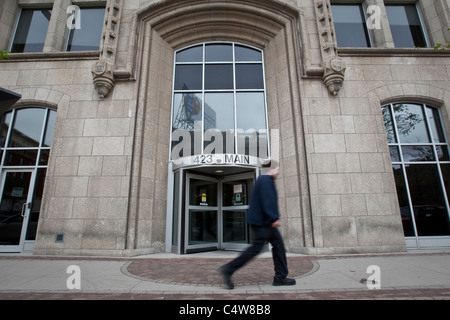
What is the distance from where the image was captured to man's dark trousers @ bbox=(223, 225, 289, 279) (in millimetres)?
3475

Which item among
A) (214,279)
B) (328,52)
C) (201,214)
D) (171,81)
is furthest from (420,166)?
(171,81)

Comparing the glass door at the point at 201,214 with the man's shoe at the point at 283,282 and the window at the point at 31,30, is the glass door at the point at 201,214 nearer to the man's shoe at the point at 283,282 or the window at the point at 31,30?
the man's shoe at the point at 283,282

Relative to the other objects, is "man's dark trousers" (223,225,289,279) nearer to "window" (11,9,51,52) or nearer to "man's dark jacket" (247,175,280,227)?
"man's dark jacket" (247,175,280,227)

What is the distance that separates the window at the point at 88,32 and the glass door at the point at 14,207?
17.6 ft

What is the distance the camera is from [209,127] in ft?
29.9

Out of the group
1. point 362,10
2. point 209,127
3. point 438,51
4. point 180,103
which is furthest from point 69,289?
point 362,10

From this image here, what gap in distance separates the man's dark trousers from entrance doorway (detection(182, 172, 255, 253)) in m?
4.24

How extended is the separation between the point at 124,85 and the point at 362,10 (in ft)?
33.6

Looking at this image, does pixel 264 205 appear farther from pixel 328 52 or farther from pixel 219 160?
pixel 328 52

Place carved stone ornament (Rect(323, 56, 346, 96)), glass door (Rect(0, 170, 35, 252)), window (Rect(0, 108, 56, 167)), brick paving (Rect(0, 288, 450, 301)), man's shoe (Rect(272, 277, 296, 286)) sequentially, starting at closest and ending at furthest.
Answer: brick paving (Rect(0, 288, 450, 301))
man's shoe (Rect(272, 277, 296, 286))
glass door (Rect(0, 170, 35, 252))
carved stone ornament (Rect(323, 56, 346, 96))
window (Rect(0, 108, 56, 167))

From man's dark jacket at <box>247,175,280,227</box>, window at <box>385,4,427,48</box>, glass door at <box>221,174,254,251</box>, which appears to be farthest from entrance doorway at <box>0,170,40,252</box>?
window at <box>385,4,427,48</box>

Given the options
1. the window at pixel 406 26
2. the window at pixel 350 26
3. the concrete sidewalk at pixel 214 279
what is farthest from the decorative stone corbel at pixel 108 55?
the window at pixel 406 26

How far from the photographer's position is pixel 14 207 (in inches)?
315

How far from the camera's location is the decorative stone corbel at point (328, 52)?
8008 millimetres
